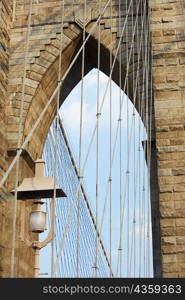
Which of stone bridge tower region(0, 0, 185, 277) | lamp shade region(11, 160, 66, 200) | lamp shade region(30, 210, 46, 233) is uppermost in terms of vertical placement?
stone bridge tower region(0, 0, 185, 277)

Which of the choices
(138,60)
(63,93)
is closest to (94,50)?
(63,93)

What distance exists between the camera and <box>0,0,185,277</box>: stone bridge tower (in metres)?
6.05

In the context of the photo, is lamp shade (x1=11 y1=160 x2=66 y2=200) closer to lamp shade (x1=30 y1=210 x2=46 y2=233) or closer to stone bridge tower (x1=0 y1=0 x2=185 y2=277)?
lamp shade (x1=30 y1=210 x2=46 y2=233)

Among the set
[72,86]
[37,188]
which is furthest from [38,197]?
[72,86]

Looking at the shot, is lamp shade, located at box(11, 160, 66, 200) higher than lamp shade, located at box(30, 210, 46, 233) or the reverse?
higher

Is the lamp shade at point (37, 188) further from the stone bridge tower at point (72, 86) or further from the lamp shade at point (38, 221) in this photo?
the stone bridge tower at point (72, 86)

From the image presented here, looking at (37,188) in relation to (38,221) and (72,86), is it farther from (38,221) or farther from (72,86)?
(72,86)

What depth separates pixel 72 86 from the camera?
888 centimetres

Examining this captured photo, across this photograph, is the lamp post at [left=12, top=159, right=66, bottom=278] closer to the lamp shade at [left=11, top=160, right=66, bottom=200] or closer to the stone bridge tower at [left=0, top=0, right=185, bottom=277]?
the lamp shade at [left=11, top=160, right=66, bottom=200]

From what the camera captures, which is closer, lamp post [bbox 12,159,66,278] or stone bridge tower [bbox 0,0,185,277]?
lamp post [bbox 12,159,66,278]

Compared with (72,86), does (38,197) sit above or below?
below

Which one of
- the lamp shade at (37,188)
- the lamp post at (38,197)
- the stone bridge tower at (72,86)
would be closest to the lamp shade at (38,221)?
the lamp post at (38,197)

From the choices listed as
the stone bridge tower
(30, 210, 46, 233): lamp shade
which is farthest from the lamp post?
the stone bridge tower

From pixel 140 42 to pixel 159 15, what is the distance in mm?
663
